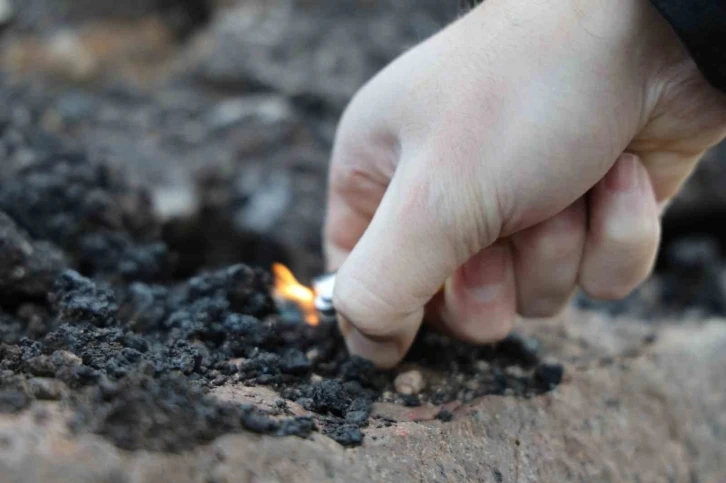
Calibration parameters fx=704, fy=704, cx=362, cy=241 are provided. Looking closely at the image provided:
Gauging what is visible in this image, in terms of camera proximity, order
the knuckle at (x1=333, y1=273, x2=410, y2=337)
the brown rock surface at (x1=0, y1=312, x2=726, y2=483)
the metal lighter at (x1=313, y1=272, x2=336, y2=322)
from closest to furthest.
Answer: the brown rock surface at (x1=0, y1=312, x2=726, y2=483)
the knuckle at (x1=333, y1=273, x2=410, y2=337)
the metal lighter at (x1=313, y1=272, x2=336, y2=322)

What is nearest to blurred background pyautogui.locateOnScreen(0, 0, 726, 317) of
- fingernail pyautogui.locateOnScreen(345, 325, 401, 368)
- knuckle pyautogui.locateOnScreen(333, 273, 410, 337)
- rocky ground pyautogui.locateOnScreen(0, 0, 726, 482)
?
rocky ground pyautogui.locateOnScreen(0, 0, 726, 482)

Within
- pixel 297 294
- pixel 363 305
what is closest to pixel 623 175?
pixel 363 305

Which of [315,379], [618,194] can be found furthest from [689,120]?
[315,379]

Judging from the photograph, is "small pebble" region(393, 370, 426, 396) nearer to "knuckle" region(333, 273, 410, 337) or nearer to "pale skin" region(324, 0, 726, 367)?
"pale skin" region(324, 0, 726, 367)

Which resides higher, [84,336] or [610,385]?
[84,336]

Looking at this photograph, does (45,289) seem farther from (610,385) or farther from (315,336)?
(610,385)

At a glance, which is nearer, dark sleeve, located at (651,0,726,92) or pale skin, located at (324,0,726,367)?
dark sleeve, located at (651,0,726,92)

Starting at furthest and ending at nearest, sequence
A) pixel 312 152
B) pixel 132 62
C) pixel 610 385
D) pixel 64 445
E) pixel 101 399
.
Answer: pixel 132 62
pixel 312 152
pixel 610 385
pixel 101 399
pixel 64 445

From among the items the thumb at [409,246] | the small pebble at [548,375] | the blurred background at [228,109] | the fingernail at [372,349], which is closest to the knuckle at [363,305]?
the thumb at [409,246]
